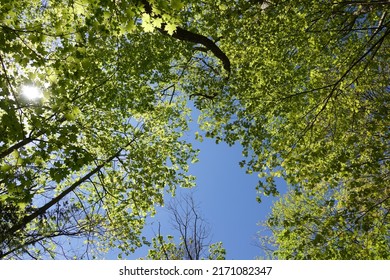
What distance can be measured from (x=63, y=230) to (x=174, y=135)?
6.43 m

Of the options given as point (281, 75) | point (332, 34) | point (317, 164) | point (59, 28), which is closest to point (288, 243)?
point (317, 164)

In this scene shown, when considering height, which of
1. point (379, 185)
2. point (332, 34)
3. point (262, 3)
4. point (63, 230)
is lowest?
point (379, 185)

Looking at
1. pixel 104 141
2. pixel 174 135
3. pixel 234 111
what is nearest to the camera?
pixel 234 111

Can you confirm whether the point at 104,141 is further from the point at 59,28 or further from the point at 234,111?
the point at 59,28

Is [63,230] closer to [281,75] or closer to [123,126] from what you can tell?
[123,126]

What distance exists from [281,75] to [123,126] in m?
6.27

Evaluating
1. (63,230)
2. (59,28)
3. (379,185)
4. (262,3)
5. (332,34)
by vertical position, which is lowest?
(379,185)

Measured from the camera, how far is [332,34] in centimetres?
992

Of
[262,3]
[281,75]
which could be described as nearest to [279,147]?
[281,75]

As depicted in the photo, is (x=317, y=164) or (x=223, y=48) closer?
(x=317, y=164)

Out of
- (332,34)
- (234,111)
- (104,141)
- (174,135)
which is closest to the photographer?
(332,34)

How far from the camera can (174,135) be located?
594 inches

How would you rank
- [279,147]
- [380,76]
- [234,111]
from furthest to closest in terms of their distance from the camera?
[380,76], [234,111], [279,147]

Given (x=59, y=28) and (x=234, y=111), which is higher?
(x=234, y=111)
